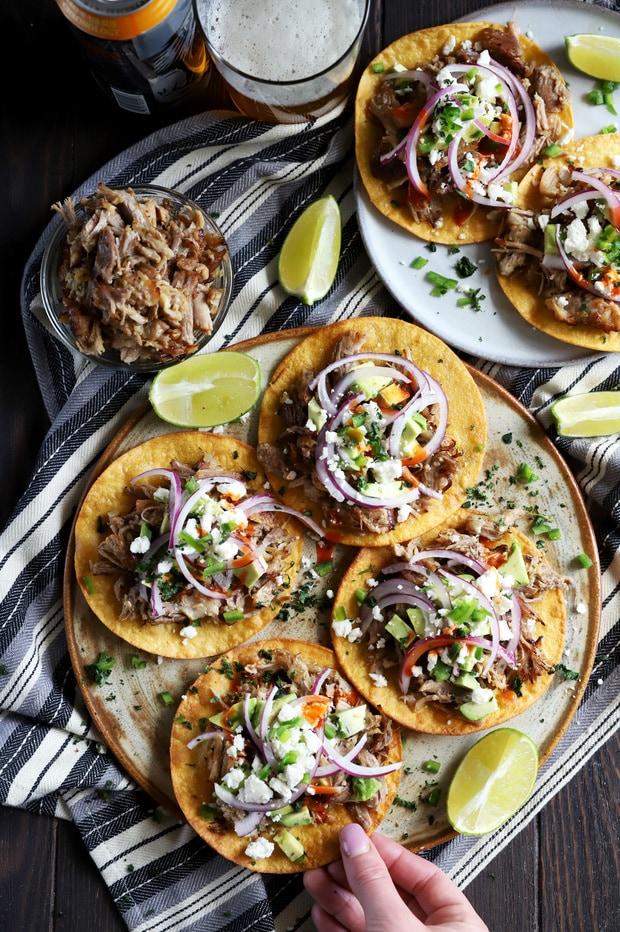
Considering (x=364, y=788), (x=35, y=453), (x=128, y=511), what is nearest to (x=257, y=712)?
(x=364, y=788)

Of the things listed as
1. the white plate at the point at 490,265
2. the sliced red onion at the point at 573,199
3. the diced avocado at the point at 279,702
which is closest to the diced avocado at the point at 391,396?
the white plate at the point at 490,265

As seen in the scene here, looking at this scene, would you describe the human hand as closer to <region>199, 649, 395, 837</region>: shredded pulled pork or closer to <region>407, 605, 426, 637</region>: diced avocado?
<region>199, 649, 395, 837</region>: shredded pulled pork

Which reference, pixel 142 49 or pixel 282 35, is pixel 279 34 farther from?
pixel 142 49

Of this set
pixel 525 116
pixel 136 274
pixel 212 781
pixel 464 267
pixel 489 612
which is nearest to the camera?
pixel 136 274

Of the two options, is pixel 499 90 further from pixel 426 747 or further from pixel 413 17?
pixel 426 747

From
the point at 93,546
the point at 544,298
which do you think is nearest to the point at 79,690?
the point at 93,546

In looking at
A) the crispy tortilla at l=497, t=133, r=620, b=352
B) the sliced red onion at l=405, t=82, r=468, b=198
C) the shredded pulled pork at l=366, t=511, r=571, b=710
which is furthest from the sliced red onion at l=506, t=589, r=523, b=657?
the sliced red onion at l=405, t=82, r=468, b=198
